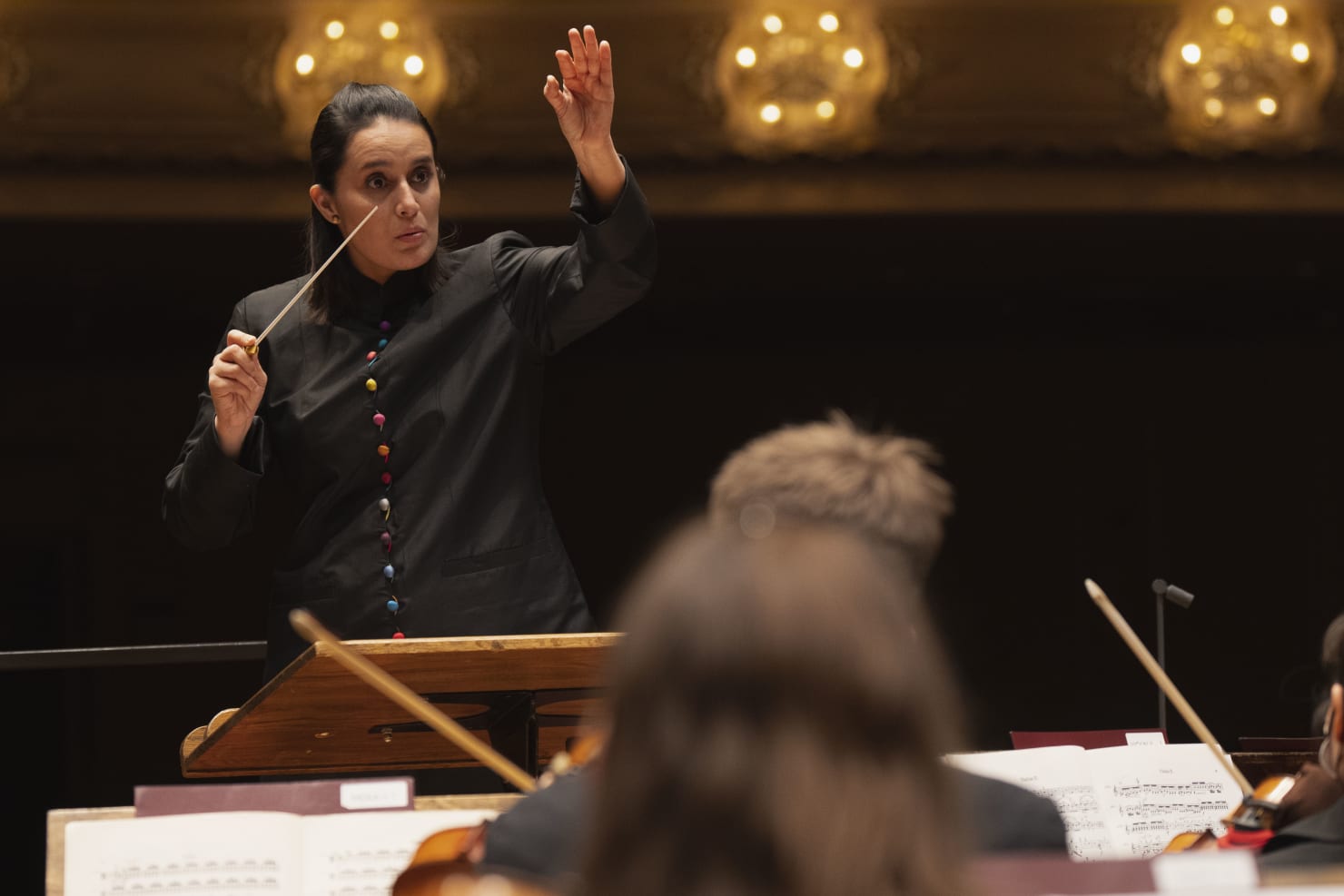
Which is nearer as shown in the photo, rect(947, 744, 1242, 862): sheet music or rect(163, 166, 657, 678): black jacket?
rect(947, 744, 1242, 862): sheet music

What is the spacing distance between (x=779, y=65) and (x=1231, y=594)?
2.27 m

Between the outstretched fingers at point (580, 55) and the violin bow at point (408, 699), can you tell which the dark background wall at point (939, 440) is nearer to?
the outstretched fingers at point (580, 55)

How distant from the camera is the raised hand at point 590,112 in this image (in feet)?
7.70

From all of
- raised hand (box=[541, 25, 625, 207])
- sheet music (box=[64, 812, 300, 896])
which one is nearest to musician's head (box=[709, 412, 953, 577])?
sheet music (box=[64, 812, 300, 896])

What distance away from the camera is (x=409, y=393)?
244cm

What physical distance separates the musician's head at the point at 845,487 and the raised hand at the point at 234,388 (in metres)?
1.05

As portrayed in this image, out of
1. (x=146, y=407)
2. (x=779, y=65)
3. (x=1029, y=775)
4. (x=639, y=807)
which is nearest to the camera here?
(x=639, y=807)

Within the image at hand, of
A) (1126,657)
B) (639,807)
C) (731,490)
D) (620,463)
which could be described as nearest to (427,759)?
(731,490)

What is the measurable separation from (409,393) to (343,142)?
1.22 ft

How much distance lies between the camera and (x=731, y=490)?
4.46ft

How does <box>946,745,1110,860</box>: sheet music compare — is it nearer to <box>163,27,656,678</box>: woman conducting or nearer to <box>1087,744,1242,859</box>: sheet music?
<box>1087,744,1242,859</box>: sheet music

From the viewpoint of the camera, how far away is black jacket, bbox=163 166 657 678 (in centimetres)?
235

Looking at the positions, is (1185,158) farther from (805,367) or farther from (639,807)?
(639,807)

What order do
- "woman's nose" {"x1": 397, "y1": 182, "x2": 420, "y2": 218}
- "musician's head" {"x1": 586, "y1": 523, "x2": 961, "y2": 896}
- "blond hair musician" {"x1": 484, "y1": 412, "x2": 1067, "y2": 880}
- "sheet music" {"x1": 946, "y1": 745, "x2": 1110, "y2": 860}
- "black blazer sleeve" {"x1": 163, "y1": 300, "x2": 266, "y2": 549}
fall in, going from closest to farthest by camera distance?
"musician's head" {"x1": 586, "y1": 523, "x2": 961, "y2": 896}
"blond hair musician" {"x1": 484, "y1": 412, "x2": 1067, "y2": 880}
"sheet music" {"x1": 946, "y1": 745, "x2": 1110, "y2": 860}
"black blazer sleeve" {"x1": 163, "y1": 300, "x2": 266, "y2": 549}
"woman's nose" {"x1": 397, "y1": 182, "x2": 420, "y2": 218}
